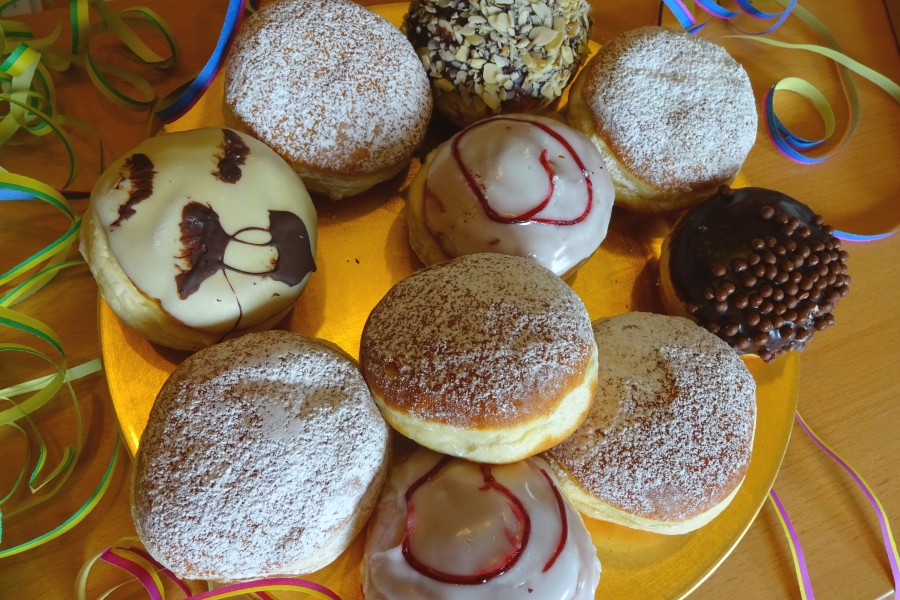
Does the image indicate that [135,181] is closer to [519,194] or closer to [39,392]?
[39,392]

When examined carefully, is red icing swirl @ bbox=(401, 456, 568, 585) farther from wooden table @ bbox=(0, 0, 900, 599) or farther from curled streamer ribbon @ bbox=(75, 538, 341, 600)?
wooden table @ bbox=(0, 0, 900, 599)

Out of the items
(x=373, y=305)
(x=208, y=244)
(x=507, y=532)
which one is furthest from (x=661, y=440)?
(x=208, y=244)

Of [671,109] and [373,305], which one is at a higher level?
[671,109]

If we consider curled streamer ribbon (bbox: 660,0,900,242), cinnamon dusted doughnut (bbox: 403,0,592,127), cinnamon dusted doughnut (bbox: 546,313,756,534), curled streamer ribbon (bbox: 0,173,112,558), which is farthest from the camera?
curled streamer ribbon (bbox: 660,0,900,242)

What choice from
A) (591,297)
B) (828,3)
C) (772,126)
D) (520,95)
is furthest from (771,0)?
(591,297)

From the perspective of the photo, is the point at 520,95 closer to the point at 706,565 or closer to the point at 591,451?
the point at 591,451

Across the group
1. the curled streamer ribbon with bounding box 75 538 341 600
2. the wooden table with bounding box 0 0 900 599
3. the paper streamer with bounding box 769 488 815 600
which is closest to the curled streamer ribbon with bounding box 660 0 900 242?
the wooden table with bounding box 0 0 900 599

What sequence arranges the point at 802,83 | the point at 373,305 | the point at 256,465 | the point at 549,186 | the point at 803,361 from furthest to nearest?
the point at 802,83 → the point at 803,361 → the point at 373,305 → the point at 549,186 → the point at 256,465
